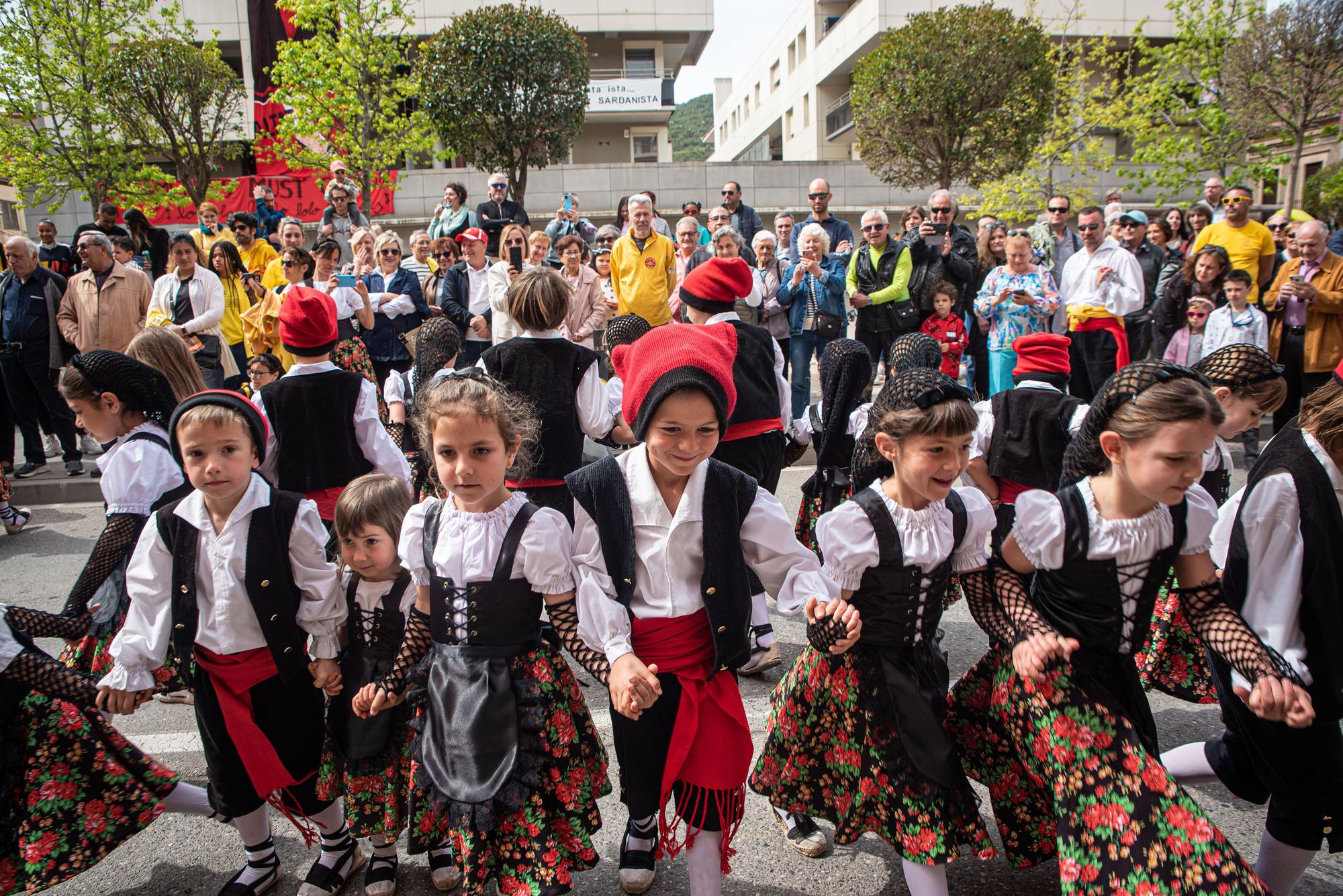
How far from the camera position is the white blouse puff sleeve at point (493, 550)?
241 cm

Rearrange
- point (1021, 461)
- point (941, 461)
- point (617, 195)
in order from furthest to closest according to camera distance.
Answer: point (617, 195)
point (1021, 461)
point (941, 461)

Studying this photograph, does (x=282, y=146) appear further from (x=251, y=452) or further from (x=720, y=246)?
(x=251, y=452)

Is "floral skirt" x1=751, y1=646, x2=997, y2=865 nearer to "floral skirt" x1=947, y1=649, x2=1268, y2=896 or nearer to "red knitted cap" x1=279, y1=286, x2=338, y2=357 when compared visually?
"floral skirt" x1=947, y1=649, x2=1268, y2=896

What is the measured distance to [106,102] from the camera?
18.3 metres

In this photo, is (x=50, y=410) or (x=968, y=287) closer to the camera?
(x=50, y=410)

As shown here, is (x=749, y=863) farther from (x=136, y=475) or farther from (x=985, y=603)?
(x=136, y=475)

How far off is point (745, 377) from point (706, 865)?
94.3 inches

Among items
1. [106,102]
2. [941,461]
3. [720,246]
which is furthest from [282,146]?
[941,461]

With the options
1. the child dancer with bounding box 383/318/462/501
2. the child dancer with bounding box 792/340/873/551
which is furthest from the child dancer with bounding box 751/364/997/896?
the child dancer with bounding box 383/318/462/501

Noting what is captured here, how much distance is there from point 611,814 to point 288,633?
1.35 meters

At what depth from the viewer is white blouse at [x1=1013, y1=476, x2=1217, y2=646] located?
2.37m

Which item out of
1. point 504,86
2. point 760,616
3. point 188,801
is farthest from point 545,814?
point 504,86

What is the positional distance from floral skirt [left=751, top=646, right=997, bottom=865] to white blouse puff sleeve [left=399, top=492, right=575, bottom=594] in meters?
0.81

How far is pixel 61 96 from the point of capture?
16875 millimetres
